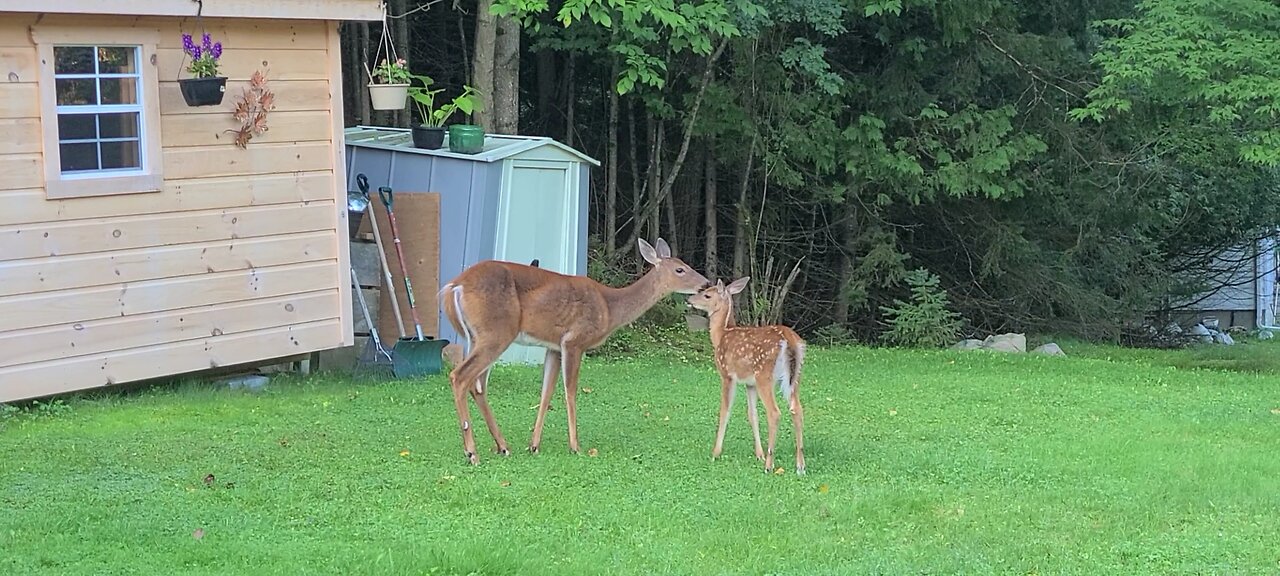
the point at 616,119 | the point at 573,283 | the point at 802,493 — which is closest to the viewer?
the point at 802,493

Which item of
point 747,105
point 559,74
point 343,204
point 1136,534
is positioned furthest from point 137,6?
point 559,74

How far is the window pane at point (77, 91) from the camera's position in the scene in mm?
8828

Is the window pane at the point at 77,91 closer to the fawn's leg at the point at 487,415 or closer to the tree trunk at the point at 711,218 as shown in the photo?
the fawn's leg at the point at 487,415

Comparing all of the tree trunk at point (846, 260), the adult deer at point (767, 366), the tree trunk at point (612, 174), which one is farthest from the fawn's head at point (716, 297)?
the tree trunk at point (846, 260)

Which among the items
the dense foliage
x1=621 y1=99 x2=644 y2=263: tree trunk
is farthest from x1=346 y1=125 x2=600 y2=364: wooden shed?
x1=621 y1=99 x2=644 y2=263: tree trunk

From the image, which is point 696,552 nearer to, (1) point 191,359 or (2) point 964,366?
(1) point 191,359

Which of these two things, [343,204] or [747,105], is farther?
[747,105]

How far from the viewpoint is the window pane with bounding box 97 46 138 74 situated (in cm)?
902

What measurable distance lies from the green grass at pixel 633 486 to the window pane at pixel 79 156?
59.0 inches

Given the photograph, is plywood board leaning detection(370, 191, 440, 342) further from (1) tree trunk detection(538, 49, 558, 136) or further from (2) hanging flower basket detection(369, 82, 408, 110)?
(1) tree trunk detection(538, 49, 558, 136)

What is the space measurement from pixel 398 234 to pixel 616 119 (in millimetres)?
5534

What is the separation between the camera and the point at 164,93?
30.5 ft

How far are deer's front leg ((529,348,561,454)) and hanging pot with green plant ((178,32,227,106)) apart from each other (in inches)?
120

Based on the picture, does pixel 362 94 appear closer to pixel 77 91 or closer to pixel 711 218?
pixel 711 218
